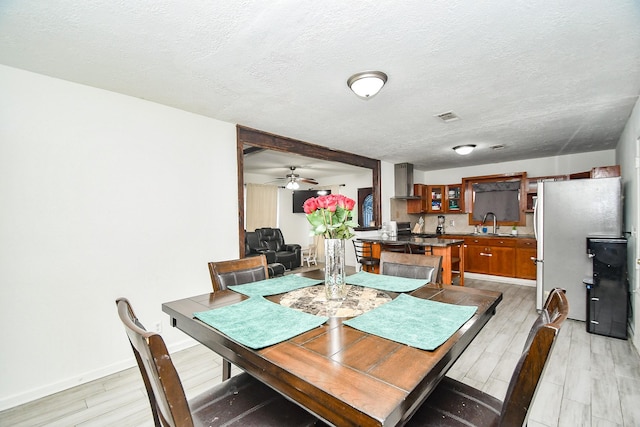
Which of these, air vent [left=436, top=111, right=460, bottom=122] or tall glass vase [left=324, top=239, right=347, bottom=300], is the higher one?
air vent [left=436, top=111, right=460, bottom=122]

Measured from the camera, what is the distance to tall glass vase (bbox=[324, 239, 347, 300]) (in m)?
1.56

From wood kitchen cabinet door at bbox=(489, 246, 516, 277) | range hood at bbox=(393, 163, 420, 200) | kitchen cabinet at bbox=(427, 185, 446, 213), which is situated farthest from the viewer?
kitchen cabinet at bbox=(427, 185, 446, 213)

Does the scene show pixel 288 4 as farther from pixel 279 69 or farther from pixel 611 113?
pixel 611 113

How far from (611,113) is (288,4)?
358 centimetres

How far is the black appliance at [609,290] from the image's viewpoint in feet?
9.53

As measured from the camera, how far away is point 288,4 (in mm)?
1417

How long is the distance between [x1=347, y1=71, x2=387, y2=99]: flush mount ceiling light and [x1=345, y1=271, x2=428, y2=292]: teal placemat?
1378 millimetres

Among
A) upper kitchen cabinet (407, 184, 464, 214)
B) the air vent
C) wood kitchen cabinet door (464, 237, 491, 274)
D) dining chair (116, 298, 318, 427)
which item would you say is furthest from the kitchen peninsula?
dining chair (116, 298, 318, 427)

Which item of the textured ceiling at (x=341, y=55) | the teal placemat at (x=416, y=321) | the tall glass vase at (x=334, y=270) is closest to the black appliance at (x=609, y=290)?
the textured ceiling at (x=341, y=55)

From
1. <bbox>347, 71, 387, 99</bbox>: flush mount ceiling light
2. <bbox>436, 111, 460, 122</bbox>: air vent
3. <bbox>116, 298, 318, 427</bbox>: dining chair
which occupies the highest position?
<bbox>436, 111, 460, 122</bbox>: air vent

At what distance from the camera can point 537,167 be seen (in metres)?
5.42

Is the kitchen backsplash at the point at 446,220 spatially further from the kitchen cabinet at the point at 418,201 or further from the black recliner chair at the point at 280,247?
the black recliner chair at the point at 280,247

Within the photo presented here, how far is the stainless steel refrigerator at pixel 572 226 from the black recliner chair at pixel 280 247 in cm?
475

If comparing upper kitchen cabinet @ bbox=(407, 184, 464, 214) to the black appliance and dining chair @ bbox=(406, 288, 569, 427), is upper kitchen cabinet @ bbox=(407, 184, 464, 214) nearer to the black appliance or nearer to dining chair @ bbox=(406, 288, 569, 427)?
the black appliance
